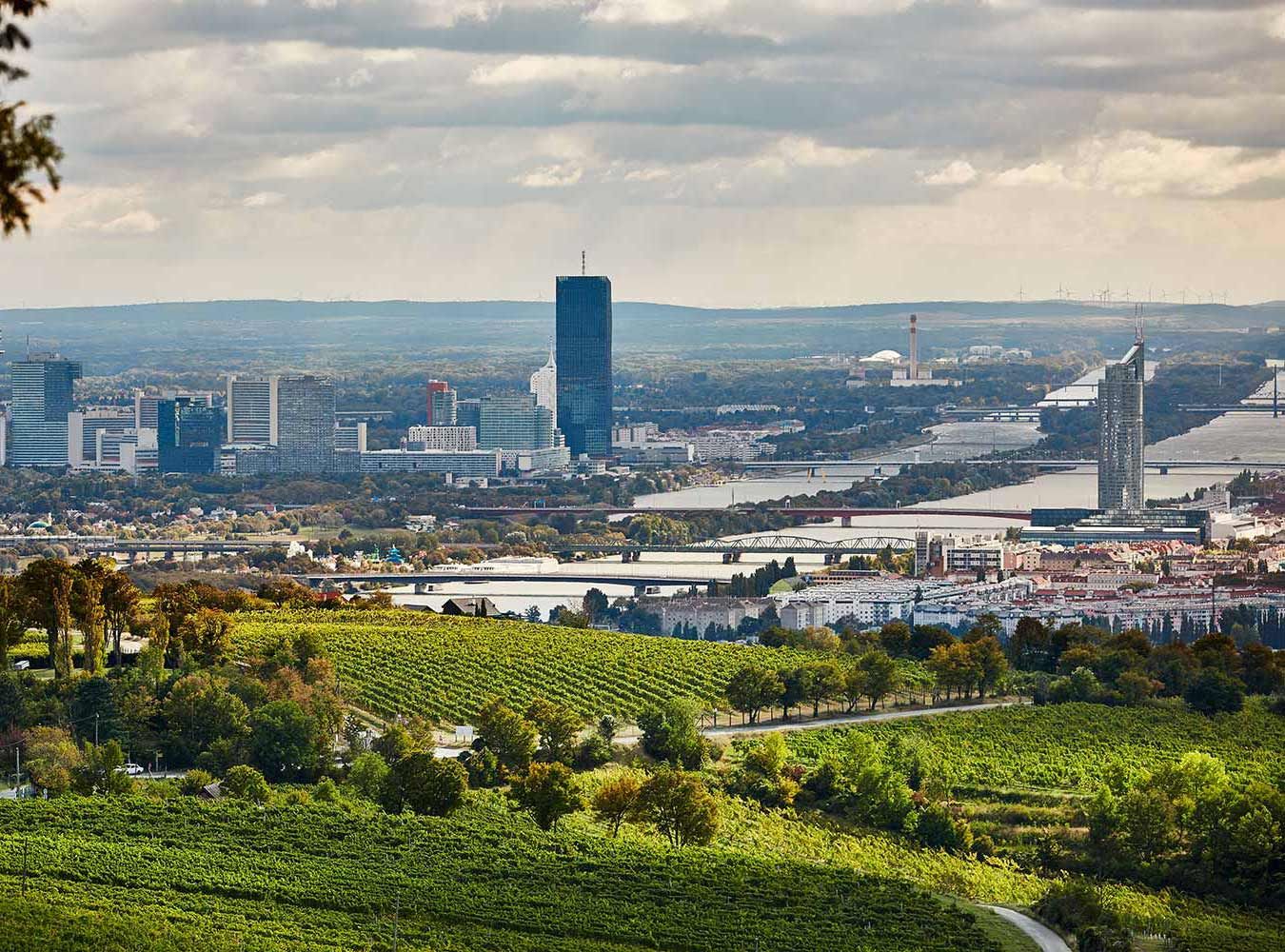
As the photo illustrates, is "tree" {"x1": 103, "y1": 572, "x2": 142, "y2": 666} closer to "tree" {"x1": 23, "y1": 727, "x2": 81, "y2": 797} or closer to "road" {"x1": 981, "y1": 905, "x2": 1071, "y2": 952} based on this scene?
"tree" {"x1": 23, "y1": 727, "x2": 81, "y2": 797}

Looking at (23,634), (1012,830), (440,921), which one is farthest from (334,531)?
(440,921)

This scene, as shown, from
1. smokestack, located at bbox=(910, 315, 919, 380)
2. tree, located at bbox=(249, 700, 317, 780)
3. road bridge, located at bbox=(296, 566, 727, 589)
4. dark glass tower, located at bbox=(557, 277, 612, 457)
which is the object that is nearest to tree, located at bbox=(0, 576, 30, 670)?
tree, located at bbox=(249, 700, 317, 780)

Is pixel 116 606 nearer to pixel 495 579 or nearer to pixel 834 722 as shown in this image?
pixel 834 722

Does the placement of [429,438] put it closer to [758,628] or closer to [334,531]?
[334,531]

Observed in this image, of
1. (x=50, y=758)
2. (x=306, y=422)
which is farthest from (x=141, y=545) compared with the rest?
(x=50, y=758)

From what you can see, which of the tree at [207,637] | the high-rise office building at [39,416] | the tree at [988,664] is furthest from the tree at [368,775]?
the high-rise office building at [39,416]

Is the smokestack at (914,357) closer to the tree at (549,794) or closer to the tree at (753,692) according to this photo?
the tree at (753,692)

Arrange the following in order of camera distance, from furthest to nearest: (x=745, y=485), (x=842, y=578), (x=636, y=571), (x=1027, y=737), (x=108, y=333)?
(x=108, y=333) < (x=745, y=485) < (x=636, y=571) < (x=842, y=578) < (x=1027, y=737)
